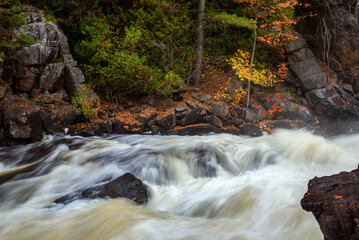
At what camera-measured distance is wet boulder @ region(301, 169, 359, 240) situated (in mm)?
2033

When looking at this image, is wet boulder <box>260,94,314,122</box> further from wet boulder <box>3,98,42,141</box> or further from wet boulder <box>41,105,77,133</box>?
wet boulder <box>3,98,42,141</box>

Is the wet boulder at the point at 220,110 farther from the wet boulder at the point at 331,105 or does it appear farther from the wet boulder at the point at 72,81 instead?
the wet boulder at the point at 72,81

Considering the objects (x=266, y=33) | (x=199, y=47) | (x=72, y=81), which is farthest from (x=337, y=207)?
(x=266, y=33)

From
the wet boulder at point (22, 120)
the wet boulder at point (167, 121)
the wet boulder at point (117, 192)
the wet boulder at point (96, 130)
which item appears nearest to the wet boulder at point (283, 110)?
the wet boulder at point (167, 121)

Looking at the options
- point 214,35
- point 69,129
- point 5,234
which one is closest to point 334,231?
point 5,234

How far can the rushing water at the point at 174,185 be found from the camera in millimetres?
3494

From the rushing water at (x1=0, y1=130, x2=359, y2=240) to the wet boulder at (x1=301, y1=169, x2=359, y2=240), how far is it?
2.89 feet

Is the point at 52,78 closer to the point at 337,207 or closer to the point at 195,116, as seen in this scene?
the point at 195,116

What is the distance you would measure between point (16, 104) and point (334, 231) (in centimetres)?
800

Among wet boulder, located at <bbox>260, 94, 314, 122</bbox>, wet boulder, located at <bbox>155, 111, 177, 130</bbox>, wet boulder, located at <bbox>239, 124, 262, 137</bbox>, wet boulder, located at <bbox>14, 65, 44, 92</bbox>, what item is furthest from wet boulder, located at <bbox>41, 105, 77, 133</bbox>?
wet boulder, located at <bbox>260, 94, 314, 122</bbox>

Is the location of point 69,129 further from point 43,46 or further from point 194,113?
point 194,113

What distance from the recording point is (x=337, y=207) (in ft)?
6.97

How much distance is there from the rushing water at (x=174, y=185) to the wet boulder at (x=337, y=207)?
881mm

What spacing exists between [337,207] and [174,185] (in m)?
3.59
